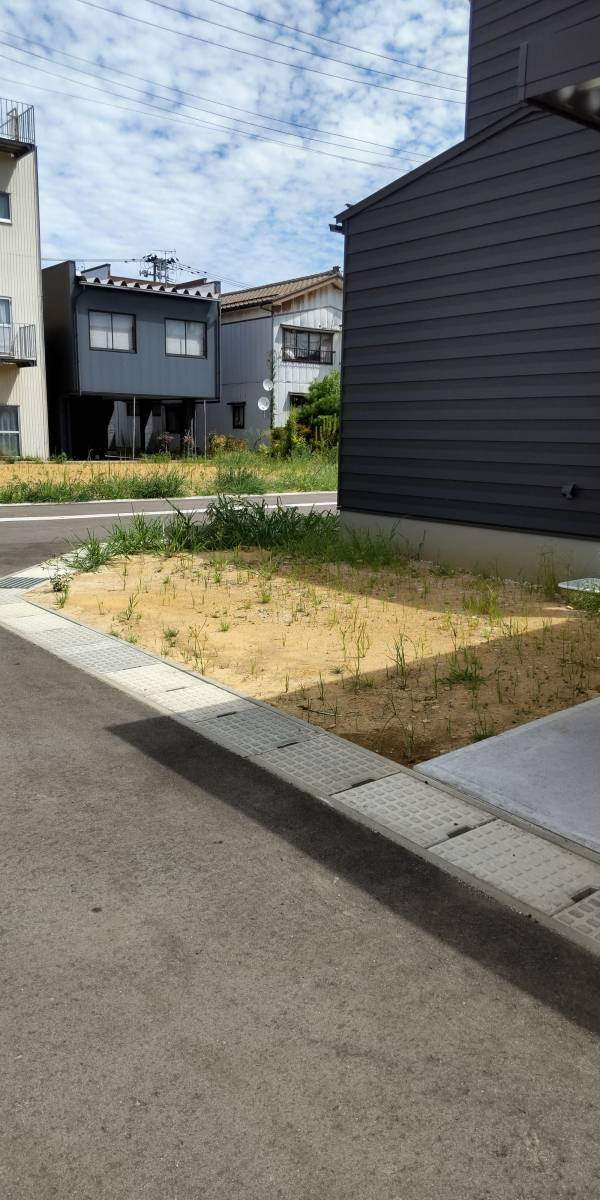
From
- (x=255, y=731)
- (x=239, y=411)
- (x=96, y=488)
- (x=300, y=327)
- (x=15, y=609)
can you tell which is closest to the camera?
(x=255, y=731)

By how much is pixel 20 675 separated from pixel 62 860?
8.85 ft

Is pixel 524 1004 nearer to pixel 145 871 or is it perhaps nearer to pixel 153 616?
pixel 145 871

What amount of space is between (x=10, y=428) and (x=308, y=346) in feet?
45.6

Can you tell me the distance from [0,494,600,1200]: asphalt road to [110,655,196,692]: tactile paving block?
175 cm

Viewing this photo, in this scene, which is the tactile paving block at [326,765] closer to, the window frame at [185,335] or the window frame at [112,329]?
the window frame at [112,329]

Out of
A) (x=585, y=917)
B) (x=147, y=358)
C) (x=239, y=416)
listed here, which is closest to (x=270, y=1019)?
(x=585, y=917)

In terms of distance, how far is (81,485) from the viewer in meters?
20.5

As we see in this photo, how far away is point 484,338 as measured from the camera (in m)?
9.34

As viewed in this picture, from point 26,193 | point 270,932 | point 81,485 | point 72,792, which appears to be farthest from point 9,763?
point 26,193

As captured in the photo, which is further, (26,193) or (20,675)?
(26,193)

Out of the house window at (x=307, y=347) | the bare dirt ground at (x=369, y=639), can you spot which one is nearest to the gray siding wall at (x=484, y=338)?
the bare dirt ground at (x=369, y=639)

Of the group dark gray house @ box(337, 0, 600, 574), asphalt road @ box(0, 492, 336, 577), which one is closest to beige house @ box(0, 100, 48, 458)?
asphalt road @ box(0, 492, 336, 577)

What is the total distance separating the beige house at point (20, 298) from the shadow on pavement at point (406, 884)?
74.6 feet

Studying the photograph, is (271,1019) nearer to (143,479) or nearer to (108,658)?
(108,658)
